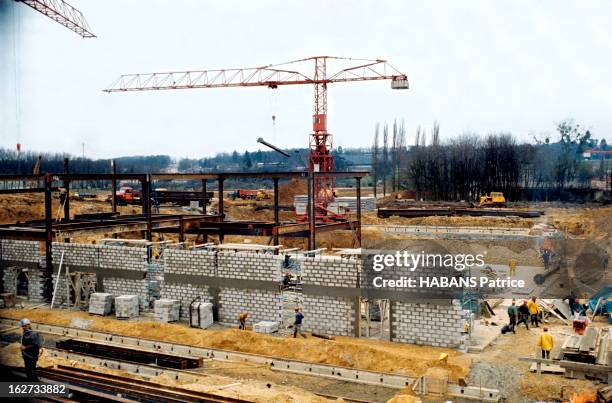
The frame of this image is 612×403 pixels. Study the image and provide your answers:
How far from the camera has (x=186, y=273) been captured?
1914 cm

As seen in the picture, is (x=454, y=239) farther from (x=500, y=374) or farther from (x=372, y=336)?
(x=500, y=374)

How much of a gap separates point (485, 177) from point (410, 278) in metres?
52.4

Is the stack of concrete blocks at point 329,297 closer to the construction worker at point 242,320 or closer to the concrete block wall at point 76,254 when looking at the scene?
the construction worker at point 242,320

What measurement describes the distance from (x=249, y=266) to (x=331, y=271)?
268 cm

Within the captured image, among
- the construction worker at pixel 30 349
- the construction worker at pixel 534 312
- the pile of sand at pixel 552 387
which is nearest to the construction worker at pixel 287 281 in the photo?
the construction worker at pixel 534 312

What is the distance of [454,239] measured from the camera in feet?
122

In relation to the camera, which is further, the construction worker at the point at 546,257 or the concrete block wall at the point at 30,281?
the construction worker at the point at 546,257

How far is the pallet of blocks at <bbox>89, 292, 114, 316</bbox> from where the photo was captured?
1983cm

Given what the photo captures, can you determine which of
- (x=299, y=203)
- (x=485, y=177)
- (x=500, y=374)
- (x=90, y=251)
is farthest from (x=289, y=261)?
(x=485, y=177)

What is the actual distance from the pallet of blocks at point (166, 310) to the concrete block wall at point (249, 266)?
5.79 ft

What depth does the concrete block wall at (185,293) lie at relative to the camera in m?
18.8

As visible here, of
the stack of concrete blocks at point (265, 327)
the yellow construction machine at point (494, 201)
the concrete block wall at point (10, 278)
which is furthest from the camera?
the yellow construction machine at point (494, 201)

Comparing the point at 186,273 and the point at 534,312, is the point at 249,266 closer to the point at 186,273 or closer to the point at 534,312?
the point at 186,273

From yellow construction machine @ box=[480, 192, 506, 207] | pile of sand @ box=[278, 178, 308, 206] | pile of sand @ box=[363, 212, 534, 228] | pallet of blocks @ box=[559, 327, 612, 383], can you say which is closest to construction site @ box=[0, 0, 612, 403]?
pallet of blocks @ box=[559, 327, 612, 383]
